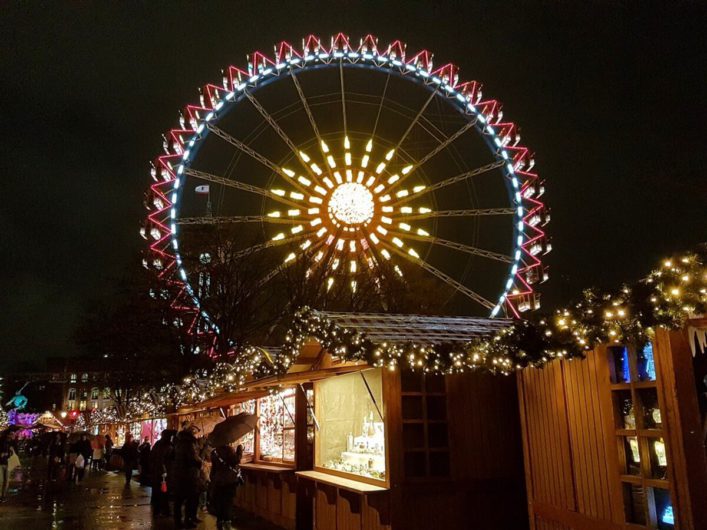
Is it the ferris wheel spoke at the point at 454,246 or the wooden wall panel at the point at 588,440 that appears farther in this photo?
the ferris wheel spoke at the point at 454,246

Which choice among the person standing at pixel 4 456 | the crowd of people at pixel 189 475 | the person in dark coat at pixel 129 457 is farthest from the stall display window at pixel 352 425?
the person in dark coat at pixel 129 457

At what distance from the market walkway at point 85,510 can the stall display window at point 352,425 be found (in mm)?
2379

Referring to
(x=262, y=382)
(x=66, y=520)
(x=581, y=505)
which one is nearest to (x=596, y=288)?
(x=581, y=505)

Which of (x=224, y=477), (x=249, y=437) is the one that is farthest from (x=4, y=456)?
(x=224, y=477)

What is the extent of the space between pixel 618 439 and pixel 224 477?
6.93m

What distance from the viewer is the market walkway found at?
473 inches

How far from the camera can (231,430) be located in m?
10.6

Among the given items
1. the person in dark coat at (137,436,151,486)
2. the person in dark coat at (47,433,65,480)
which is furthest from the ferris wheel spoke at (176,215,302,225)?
the person in dark coat at (47,433,65,480)

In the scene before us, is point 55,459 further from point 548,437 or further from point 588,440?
point 588,440

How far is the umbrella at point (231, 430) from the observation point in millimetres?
10438

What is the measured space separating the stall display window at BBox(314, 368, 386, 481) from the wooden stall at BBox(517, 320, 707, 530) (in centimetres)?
212

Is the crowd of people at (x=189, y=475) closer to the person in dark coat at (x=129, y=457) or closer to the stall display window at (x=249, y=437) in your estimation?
the stall display window at (x=249, y=437)

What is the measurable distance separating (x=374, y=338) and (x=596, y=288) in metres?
2.95

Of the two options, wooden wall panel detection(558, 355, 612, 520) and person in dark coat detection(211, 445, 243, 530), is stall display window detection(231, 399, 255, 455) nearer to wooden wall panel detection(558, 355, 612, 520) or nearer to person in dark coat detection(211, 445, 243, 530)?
person in dark coat detection(211, 445, 243, 530)
